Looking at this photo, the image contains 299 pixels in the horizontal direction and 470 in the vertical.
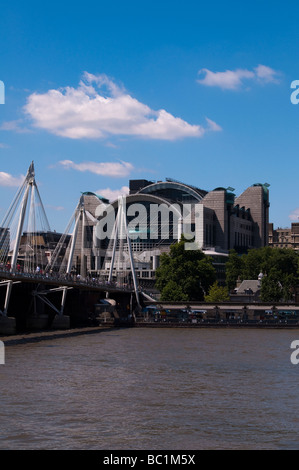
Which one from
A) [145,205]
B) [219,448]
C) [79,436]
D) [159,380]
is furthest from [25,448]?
[145,205]

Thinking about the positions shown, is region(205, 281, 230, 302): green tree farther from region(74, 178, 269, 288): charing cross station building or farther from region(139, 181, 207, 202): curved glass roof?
region(139, 181, 207, 202): curved glass roof

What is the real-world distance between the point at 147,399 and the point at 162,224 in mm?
138547

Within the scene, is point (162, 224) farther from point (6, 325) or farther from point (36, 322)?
point (6, 325)

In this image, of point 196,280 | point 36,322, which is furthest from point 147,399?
point 196,280

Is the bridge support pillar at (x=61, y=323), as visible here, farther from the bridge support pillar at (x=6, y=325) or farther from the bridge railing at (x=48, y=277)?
the bridge support pillar at (x=6, y=325)

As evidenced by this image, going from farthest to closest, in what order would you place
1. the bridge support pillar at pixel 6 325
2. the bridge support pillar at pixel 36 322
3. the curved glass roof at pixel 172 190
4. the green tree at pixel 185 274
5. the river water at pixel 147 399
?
the curved glass roof at pixel 172 190 < the green tree at pixel 185 274 < the bridge support pillar at pixel 36 322 < the bridge support pillar at pixel 6 325 < the river water at pixel 147 399

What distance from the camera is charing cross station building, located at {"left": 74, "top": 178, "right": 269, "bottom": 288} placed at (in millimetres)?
162000

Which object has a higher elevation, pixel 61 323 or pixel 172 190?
pixel 172 190

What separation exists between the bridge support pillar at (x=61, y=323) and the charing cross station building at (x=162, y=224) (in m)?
68.6

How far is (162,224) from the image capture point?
171 metres

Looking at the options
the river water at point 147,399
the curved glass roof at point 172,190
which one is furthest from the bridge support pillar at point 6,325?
the curved glass roof at point 172,190

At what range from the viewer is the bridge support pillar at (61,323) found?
84.6 meters

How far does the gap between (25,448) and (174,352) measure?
1228 inches
